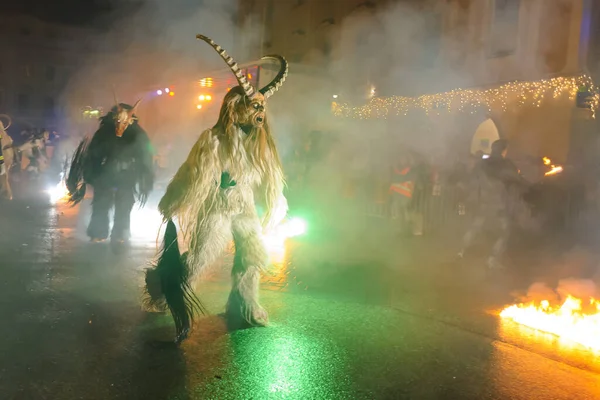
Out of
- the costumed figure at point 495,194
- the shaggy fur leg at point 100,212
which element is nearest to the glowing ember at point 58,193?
the shaggy fur leg at point 100,212

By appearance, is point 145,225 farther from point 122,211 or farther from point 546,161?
point 546,161

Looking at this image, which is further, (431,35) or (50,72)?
(50,72)

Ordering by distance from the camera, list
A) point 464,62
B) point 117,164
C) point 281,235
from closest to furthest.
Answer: point 117,164, point 281,235, point 464,62

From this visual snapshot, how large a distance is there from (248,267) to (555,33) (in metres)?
7.55

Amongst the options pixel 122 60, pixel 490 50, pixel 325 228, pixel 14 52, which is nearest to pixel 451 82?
pixel 490 50

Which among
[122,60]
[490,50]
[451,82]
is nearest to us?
[490,50]

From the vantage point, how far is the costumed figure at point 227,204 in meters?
3.54

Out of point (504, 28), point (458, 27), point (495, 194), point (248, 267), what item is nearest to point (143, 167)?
point (248, 267)

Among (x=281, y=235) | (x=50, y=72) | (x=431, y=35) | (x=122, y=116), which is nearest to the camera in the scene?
(x=122, y=116)

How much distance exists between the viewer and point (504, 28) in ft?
31.9

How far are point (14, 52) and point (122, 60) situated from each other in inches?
1316

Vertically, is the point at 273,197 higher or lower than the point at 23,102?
lower

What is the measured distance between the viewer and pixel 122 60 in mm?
13414

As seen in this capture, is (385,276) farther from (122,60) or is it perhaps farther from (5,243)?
(122,60)
